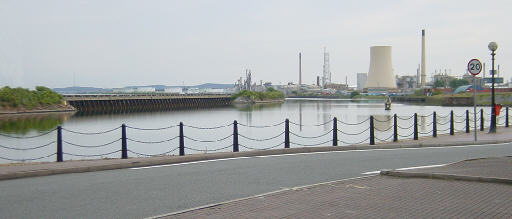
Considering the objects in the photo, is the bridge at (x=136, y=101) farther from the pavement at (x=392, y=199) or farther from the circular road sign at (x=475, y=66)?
the pavement at (x=392, y=199)

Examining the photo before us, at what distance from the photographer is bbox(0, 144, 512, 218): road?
21.9 feet

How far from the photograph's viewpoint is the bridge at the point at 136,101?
337 feet

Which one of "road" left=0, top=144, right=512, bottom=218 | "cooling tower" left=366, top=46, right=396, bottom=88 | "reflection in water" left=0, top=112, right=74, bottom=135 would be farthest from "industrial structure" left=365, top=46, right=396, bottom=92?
"road" left=0, top=144, right=512, bottom=218

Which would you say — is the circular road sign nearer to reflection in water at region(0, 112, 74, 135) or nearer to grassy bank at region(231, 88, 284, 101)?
reflection in water at region(0, 112, 74, 135)

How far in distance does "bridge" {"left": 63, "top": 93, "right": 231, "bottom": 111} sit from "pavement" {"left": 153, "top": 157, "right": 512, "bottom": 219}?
95.1 meters

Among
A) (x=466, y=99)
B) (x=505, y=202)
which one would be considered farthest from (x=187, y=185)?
(x=466, y=99)

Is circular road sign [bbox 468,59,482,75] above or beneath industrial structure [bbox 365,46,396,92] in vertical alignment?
beneath

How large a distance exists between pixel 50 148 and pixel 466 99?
326 feet

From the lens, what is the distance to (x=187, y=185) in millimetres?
8453

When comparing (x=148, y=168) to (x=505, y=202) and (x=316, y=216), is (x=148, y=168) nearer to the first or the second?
(x=316, y=216)

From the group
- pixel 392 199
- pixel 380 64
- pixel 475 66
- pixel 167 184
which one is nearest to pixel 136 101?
pixel 380 64

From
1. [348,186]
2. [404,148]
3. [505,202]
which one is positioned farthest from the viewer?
[404,148]

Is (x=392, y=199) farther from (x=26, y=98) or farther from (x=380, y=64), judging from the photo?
(x=380, y=64)

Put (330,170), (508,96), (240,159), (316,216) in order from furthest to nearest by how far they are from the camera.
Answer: (508,96) < (240,159) < (330,170) < (316,216)
